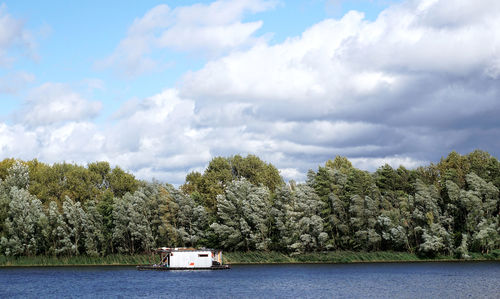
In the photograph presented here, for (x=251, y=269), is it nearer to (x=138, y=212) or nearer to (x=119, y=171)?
(x=138, y=212)

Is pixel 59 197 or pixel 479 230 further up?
pixel 59 197

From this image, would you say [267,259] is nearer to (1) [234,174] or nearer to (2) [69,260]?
(1) [234,174]

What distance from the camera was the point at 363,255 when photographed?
111 meters

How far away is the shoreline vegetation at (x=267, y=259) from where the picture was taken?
10699cm

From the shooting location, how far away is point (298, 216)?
113 meters

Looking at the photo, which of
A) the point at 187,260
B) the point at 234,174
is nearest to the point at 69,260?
the point at 187,260

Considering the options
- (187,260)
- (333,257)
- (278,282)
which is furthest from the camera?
(333,257)

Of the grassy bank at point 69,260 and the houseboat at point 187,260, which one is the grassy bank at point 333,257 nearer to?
the houseboat at point 187,260

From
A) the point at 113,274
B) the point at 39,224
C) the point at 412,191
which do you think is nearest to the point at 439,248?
the point at 412,191

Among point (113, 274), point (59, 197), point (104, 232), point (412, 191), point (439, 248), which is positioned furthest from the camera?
point (59, 197)

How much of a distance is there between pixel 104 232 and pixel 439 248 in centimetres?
7094

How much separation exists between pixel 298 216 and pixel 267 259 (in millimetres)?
11458

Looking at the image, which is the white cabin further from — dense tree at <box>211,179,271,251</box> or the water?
dense tree at <box>211,179,271,251</box>

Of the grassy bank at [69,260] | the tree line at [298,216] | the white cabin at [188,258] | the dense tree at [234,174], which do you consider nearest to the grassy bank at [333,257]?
the tree line at [298,216]
